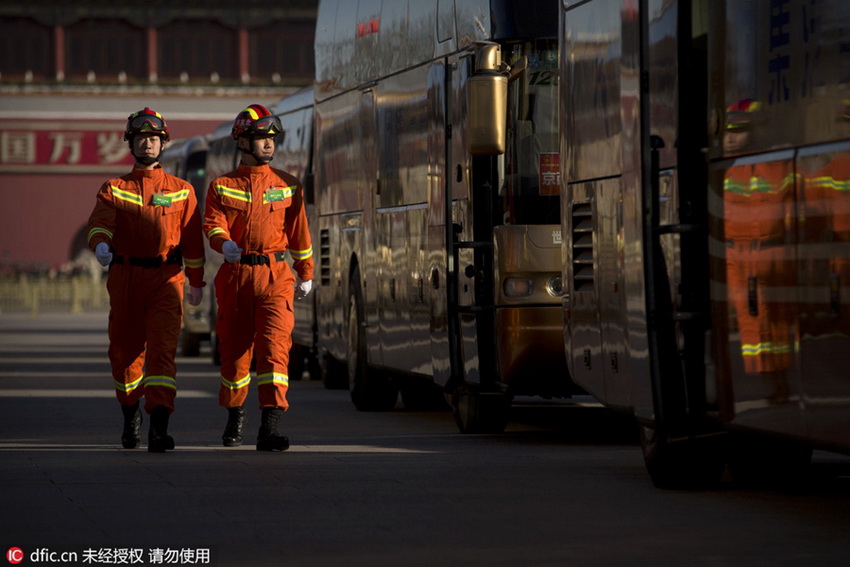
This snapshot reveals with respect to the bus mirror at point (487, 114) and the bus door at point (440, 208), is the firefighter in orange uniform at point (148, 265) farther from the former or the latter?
the bus door at point (440, 208)

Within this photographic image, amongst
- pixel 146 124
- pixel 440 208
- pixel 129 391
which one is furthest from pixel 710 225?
pixel 440 208

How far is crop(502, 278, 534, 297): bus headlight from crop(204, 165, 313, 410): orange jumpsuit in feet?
4.83

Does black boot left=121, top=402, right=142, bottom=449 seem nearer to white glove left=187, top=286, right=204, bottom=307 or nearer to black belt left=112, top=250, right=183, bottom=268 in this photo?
white glove left=187, top=286, right=204, bottom=307

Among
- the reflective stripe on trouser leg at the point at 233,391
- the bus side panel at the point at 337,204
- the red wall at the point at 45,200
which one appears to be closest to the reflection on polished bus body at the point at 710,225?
the reflective stripe on trouser leg at the point at 233,391

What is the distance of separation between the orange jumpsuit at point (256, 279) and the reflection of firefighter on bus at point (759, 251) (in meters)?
4.07

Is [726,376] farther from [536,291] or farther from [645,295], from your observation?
[536,291]

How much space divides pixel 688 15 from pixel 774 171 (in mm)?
1405

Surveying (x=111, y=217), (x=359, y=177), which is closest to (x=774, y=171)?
(x=111, y=217)

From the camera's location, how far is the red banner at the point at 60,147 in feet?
226

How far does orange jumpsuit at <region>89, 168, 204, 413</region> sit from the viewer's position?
46.1ft

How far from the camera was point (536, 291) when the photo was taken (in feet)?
48.3

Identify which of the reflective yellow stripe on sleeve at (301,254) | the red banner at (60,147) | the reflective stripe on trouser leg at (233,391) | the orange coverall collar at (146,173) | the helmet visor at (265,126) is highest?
the red banner at (60,147)

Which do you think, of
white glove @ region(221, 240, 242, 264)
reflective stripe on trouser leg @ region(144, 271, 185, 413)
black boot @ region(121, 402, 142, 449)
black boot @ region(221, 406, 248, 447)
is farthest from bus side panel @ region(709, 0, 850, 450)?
black boot @ region(121, 402, 142, 449)

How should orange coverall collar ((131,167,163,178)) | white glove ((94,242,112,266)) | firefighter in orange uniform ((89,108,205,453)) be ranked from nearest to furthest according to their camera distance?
1. white glove ((94,242,112,266))
2. firefighter in orange uniform ((89,108,205,453))
3. orange coverall collar ((131,167,163,178))
